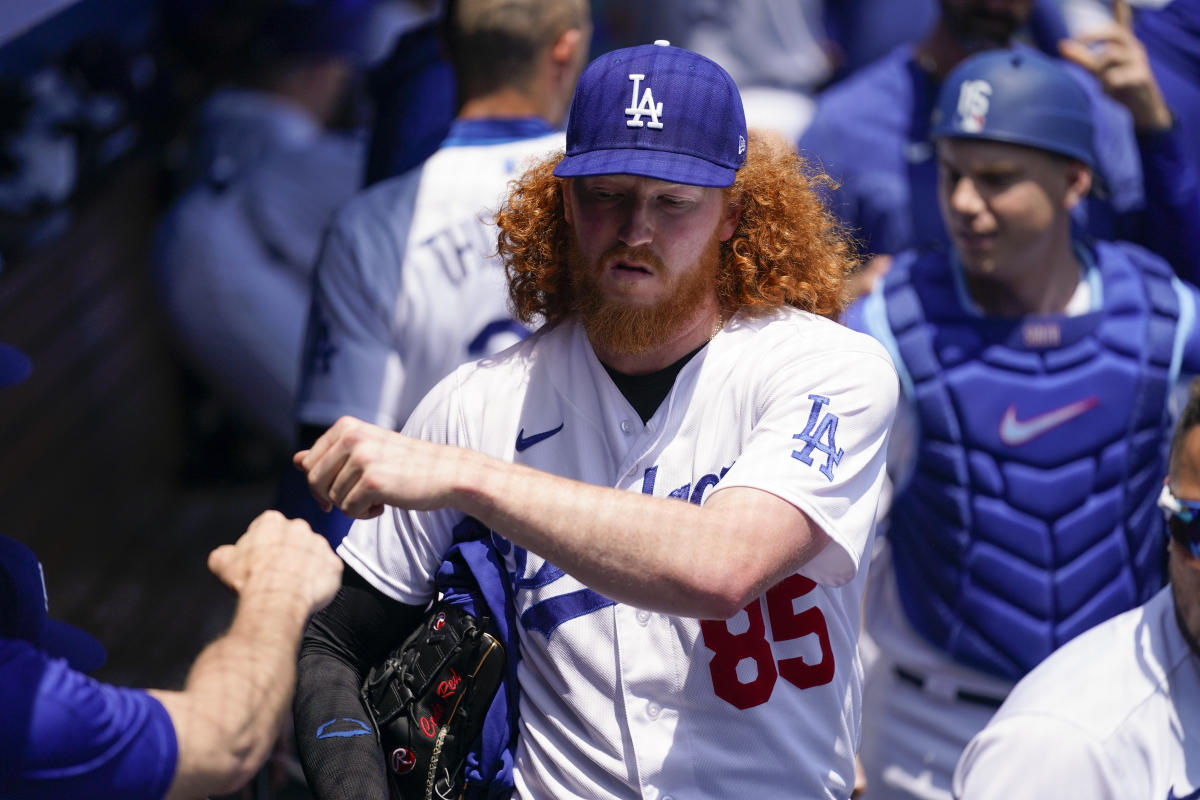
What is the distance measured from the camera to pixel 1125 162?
13.2 ft

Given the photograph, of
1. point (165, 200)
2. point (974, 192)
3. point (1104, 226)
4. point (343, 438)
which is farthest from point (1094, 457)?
point (165, 200)

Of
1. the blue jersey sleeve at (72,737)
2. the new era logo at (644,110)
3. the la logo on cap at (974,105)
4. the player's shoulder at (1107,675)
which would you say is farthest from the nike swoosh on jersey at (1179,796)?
the la logo on cap at (974,105)

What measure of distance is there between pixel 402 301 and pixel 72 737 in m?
1.73

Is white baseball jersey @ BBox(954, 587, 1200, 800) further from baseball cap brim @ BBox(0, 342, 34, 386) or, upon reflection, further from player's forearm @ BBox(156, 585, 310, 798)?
baseball cap brim @ BBox(0, 342, 34, 386)

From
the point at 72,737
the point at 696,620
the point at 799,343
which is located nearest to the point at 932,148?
the point at 799,343

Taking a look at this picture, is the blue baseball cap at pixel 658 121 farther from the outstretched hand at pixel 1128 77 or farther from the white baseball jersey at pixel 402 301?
the outstretched hand at pixel 1128 77

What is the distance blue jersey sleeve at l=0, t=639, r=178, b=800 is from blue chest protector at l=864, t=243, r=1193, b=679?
6.33 ft

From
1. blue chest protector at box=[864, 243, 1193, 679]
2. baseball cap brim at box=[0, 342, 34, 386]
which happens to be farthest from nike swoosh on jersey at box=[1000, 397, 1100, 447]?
baseball cap brim at box=[0, 342, 34, 386]

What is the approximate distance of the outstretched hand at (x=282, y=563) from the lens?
6.48 feet

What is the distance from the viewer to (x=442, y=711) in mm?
2180

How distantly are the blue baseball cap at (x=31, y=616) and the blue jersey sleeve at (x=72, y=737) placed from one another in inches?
6.3

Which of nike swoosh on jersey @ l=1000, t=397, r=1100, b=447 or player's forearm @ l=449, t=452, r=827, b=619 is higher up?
player's forearm @ l=449, t=452, r=827, b=619

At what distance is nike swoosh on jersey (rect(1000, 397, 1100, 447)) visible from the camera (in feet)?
10.1

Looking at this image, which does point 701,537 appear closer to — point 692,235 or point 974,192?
point 692,235
